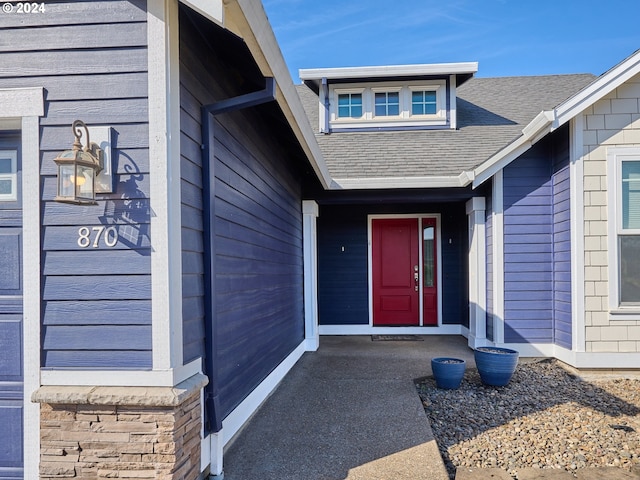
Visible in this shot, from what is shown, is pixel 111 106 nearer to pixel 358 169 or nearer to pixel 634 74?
pixel 358 169

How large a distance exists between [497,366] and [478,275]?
6.15 feet

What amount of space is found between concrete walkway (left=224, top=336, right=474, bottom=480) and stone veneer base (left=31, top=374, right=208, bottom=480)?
77 centimetres

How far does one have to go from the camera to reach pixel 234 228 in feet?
10.1

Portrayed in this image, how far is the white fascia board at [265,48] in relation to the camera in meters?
1.95

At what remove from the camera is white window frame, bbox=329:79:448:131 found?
776 cm

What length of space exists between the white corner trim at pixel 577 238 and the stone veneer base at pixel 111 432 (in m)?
4.45

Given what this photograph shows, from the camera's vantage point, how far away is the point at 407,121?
25.5 feet

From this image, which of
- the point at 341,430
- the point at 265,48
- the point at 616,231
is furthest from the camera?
the point at 616,231

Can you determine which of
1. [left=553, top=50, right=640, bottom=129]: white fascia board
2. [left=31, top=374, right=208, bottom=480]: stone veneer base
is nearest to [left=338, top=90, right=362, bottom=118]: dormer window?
[left=553, top=50, right=640, bottom=129]: white fascia board

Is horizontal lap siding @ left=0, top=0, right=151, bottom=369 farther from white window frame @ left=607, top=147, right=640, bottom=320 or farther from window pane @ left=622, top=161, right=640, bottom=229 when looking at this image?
window pane @ left=622, top=161, right=640, bottom=229

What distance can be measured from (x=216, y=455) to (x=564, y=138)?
195 inches

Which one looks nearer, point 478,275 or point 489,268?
point 489,268

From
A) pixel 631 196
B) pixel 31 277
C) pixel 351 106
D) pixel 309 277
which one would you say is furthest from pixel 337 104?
pixel 31 277

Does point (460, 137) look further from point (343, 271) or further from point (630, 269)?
point (630, 269)
